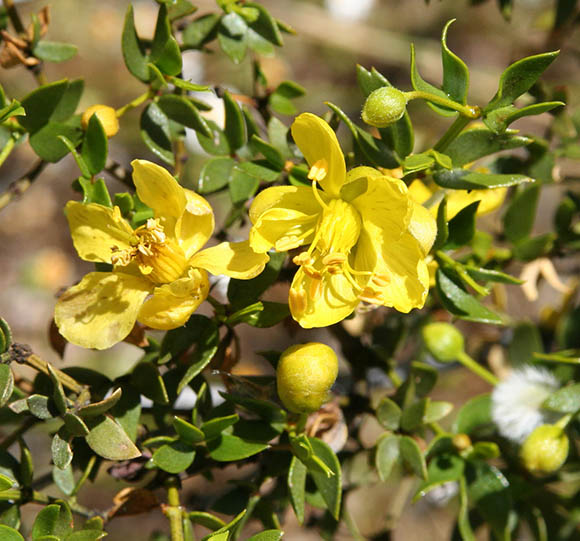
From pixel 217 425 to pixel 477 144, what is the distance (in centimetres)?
81

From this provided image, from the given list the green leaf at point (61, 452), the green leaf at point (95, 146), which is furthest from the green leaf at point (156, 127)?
the green leaf at point (61, 452)

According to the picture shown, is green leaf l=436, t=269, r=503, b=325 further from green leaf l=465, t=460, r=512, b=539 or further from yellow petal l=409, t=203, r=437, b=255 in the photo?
green leaf l=465, t=460, r=512, b=539

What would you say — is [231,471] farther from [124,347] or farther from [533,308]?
[533,308]

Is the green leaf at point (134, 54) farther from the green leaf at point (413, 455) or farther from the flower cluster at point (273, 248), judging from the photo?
the green leaf at point (413, 455)

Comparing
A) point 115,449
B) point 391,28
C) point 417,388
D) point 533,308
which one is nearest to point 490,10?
point 391,28

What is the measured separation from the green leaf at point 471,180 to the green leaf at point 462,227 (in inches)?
6.0

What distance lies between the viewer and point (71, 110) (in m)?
1.60

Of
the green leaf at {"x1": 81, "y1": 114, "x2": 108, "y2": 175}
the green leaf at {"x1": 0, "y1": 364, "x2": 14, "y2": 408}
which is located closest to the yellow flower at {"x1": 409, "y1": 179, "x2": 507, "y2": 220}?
the green leaf at {"x1": 81, "y1": 114, "x2": 108, "y2": 175}

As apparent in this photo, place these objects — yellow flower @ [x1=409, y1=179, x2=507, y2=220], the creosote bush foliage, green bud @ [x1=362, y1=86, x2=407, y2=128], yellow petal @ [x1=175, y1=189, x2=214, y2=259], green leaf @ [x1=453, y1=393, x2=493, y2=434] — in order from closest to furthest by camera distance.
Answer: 1. green bud @ [x1=362, y1=86, x2=407, y2=128]
2. the creosote bush foliage
3. yellow petal @ [x1=175, y1=189, x2=214, y2=259]
4. yellow flower @ [x1=409, y1=179, x2=507, y2=220]
5. green leaf @ [x1=453, y1=393, x2=493, y2=434]

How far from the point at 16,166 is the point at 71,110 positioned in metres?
3.93

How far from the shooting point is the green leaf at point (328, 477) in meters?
1.37

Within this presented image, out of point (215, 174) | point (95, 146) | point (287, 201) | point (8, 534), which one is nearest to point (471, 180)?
point (287, 201)

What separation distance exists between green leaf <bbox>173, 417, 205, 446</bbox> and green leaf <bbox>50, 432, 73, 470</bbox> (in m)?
0.22

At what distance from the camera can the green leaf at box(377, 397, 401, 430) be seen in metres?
1.61
